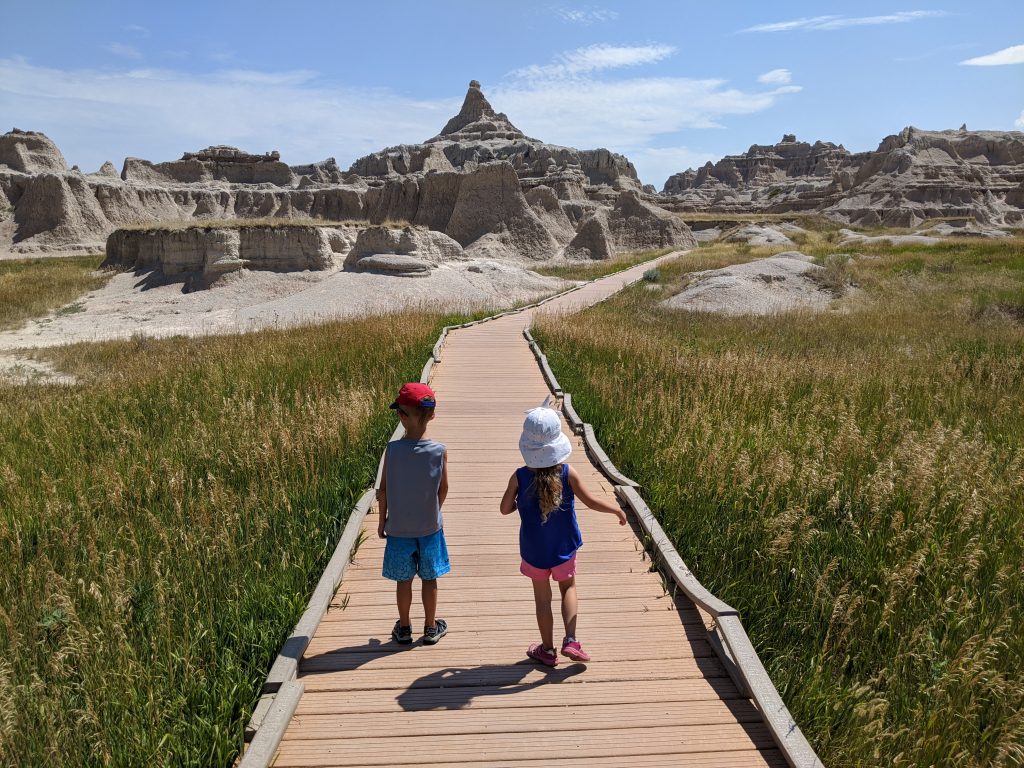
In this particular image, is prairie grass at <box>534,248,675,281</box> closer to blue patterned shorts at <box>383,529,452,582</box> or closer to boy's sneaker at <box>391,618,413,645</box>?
blue patterned shorts at <box>383,529,452,582</box>

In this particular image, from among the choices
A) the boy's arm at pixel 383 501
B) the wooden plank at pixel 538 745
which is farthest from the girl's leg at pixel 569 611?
the boy's arm at pixel 383 501

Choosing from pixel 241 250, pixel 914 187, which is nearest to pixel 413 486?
pixel 241 250

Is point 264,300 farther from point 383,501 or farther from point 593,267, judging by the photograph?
Answer: point 383,501

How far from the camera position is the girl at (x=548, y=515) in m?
3.51

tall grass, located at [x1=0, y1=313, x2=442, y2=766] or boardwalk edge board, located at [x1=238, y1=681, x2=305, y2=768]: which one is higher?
tall grass, located at [x1=0, y1=313, x2=442, y2=766]

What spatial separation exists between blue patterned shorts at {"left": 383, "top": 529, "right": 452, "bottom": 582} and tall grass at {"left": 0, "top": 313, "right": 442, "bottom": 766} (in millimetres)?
715

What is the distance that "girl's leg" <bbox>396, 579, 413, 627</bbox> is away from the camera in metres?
3.76

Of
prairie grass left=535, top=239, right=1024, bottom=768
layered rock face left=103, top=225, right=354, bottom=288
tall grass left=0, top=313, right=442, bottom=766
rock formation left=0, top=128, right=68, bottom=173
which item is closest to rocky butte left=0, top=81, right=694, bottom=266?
rock formation left=0, top=128, right=68, bottom=173

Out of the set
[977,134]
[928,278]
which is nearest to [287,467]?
[928,278]

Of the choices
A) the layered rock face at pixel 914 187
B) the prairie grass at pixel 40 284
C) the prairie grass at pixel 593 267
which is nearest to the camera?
the prairie grass at pixel 40 284

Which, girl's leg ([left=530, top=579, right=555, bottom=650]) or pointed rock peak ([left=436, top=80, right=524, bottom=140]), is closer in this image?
girl's leg ([left=530, top=579, right=555, bottom=650])

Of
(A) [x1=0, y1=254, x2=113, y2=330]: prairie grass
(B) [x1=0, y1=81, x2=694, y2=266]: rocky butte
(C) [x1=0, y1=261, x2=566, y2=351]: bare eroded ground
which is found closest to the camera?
(C) [x1=0, y1=261, x2=566, y2=351]: bare eroded ground

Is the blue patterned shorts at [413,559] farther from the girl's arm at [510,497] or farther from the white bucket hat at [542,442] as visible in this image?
the white bucket hat at [542,442]

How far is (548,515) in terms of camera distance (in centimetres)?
359
